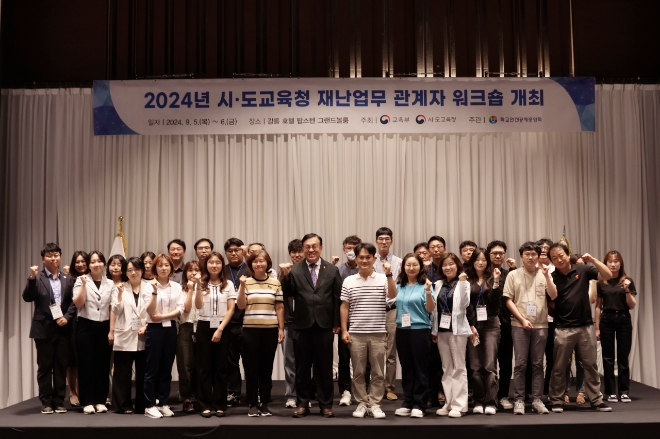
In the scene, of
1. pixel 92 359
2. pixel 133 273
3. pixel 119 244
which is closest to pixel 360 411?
pixel 133 273

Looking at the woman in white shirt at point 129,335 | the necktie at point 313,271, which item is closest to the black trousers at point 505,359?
the necktie at point 313,271

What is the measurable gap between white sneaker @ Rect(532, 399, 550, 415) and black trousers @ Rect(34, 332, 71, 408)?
3.91 metres

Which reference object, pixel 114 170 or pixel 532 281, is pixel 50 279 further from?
pixel 532 281

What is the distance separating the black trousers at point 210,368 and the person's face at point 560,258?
2.76 m

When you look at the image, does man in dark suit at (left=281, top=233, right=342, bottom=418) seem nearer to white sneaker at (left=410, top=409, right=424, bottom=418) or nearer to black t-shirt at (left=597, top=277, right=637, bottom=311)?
white sneaker at (left=410, top=409, right=424, bottom=418)

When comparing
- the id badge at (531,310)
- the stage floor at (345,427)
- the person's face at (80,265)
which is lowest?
the stage floor at (345,427)

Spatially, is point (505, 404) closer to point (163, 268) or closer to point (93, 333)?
point (163, 268)

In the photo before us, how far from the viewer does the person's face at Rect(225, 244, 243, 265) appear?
641cm

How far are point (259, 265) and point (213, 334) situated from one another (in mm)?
683

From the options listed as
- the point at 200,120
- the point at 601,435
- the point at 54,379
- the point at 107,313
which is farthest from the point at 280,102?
the point at 601,435

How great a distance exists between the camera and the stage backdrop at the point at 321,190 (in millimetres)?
8414

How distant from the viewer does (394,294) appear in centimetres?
566

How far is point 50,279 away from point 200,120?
2865 mm

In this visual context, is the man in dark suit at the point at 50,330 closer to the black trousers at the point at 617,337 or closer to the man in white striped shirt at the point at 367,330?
the man in white striped shirt at the point at 367,330
